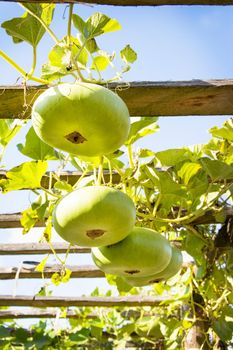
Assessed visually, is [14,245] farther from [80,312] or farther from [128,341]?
[128,341]

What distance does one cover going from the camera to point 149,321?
2889 millimetres

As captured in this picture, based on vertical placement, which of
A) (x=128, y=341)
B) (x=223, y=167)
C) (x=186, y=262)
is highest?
(x=223, y=167)

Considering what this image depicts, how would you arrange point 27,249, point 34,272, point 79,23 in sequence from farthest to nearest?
point 34,272 < point 27,249 < point 79,23

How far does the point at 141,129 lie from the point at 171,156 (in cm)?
17

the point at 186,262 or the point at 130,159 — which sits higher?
the point at 130,159

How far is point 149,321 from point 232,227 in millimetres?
1168

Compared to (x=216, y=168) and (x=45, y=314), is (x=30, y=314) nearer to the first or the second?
(x=45, y=314)

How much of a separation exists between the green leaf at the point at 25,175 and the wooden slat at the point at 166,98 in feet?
0.40

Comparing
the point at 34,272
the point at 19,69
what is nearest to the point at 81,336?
the point at 34,272

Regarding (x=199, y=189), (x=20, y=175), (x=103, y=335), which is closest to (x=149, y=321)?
(x=103, y=335)

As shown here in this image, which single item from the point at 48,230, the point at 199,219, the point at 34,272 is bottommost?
the point at 34,272

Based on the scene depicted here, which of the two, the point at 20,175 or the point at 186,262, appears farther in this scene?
the point at 186,262

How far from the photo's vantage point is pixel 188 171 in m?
1.48

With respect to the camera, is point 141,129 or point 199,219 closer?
point 141,129
